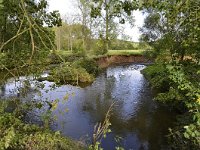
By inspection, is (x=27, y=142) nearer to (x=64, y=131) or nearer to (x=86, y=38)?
(x=64, y=131)

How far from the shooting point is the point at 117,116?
14.3m

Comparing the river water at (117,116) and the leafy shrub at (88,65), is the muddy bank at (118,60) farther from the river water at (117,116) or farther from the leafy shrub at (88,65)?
the river water at (117,116)

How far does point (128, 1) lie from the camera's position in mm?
5938

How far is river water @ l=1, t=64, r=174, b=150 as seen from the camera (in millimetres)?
11008

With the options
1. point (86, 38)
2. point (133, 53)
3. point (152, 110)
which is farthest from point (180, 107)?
point (133, 53)

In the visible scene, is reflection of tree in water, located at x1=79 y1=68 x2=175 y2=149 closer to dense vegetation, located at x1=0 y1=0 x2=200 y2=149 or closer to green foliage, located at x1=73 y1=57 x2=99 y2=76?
dense vegetation, located at x1=0 y1=0 x2=200 y2=149

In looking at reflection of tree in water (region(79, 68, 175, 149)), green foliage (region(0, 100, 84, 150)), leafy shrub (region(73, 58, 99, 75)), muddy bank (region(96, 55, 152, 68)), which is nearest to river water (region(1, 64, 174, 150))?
reflection of tree in water (region(79, 68, 175, 149))

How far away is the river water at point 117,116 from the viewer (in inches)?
433

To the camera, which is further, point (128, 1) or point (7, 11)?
point (7, 11)

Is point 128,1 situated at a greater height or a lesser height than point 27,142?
greater

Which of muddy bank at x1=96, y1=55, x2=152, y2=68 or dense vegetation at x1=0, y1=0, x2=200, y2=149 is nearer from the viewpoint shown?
dense vegetation at x1=0, y1=0, x2=200, y2=149

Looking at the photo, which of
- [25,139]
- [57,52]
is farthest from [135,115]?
[57,52]

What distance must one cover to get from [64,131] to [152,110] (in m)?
6.15

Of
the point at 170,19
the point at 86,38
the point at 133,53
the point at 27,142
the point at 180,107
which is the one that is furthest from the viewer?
the point at 133,53
